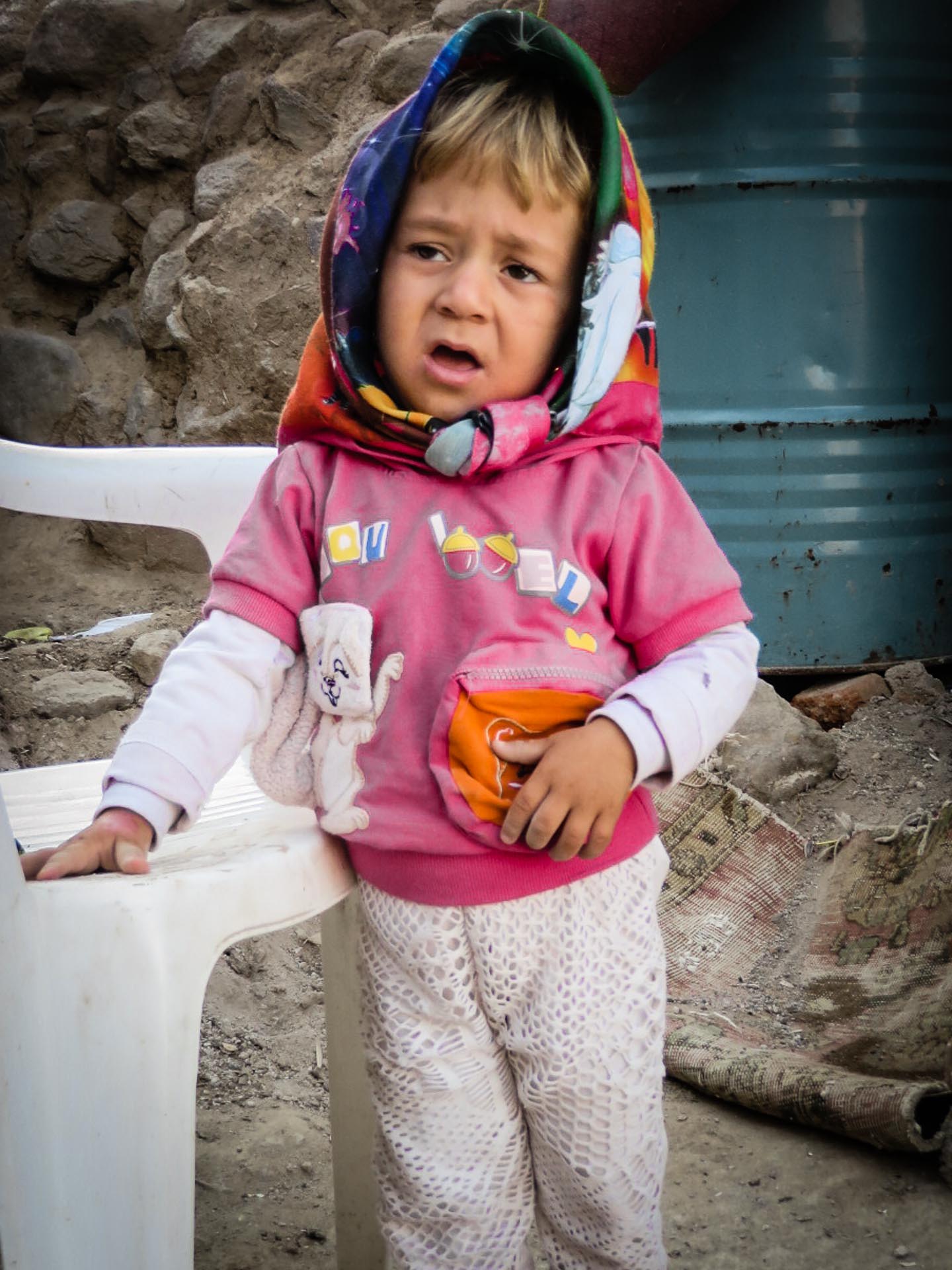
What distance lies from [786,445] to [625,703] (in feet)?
5.80

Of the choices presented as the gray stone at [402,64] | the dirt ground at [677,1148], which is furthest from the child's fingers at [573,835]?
the gray stone at [402,64]

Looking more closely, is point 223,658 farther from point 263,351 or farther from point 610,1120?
point 263,351

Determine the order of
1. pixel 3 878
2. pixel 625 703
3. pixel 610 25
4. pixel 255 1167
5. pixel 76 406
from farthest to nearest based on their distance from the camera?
1. pixel 76 406
2. pixel 610 25
3. pixel 255 1167
4. pixel 625 703
5. pixel 3 878

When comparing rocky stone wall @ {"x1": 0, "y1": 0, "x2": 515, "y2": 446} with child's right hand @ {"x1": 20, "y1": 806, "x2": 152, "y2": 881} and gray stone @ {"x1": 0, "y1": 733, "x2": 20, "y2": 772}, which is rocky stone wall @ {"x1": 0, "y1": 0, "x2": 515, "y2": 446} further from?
child's right hand @ {"x1": 20, "y1": 806, "x2": 152, "y2": 881}

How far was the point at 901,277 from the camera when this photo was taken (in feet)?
8.57

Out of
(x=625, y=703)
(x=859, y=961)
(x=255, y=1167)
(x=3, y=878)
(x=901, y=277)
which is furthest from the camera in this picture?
(x=901, y=277)

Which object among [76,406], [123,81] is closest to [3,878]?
[76,406]

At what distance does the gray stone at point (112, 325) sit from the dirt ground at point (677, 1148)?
1.27 meters

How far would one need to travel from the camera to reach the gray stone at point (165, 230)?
3.38 meters

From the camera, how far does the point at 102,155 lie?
352 centimetres

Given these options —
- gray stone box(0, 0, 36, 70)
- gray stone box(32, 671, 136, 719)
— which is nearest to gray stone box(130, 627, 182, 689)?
gray stone box(32, 671, 136, 719)

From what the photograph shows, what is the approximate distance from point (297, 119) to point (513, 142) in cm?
235

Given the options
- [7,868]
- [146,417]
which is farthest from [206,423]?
[7,868]

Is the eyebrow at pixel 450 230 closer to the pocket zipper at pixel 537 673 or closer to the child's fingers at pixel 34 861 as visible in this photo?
the pocket zipper at pixel 537 673
